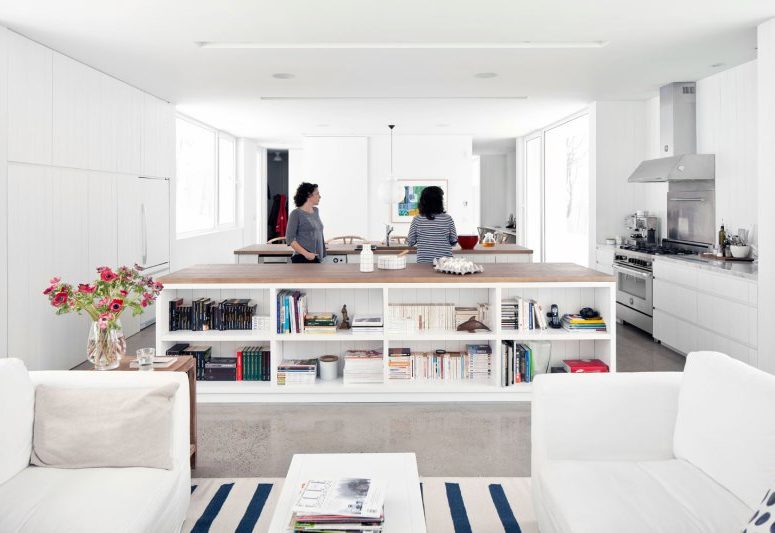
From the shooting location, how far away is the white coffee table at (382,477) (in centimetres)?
197

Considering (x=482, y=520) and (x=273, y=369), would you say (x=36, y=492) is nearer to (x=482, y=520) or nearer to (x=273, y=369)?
(x=482, y=520)

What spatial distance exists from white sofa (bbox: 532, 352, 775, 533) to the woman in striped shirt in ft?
10.2

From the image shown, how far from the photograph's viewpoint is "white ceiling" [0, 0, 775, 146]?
4.31m

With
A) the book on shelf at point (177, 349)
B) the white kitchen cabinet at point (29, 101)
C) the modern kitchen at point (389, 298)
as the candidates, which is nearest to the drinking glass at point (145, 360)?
the modern kitchen at point (389, 298)

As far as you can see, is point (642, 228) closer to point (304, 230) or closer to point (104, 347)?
point (304, 230)

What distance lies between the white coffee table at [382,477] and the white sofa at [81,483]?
1.45ft

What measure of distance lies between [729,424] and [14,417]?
8.32 ft

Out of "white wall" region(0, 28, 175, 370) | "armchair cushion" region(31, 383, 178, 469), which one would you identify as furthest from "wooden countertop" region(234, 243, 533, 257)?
"armchair cushion" region(31, 383, 178, 469)

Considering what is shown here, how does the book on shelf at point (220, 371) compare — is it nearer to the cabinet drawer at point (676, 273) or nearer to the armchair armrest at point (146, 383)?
the armchair armrest at point (146, 383)

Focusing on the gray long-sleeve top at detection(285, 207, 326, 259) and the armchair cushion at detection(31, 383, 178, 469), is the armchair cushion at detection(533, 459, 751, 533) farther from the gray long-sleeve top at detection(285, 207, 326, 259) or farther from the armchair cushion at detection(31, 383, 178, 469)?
the gray long-sleeve top at detection(285, 207, 326, 259)

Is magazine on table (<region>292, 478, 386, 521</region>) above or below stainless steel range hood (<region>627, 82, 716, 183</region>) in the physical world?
below

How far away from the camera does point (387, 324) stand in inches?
176

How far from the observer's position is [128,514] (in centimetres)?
204

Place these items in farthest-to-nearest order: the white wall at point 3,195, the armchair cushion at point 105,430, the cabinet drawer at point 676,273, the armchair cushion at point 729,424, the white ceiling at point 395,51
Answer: the cabinet drawer at point 676,273
the white wall at point 3,195
the white ceiling at point 395,51
the armchair cushion at point 105,430
the armchair cushion at point 729,424
